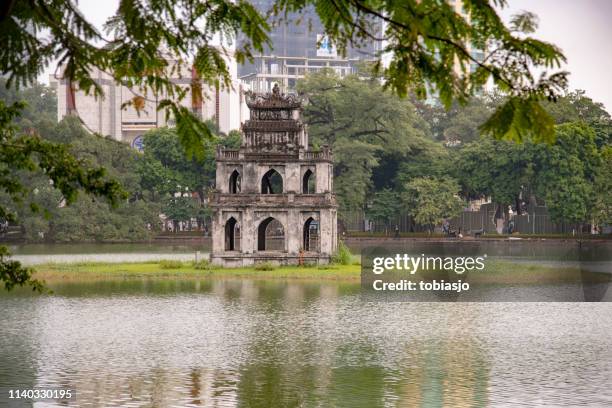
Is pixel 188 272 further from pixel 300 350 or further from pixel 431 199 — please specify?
pixel 431 199

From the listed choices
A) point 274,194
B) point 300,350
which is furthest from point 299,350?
point 274,194

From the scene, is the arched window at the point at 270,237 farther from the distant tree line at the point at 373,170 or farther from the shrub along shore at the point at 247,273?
the distant tree line at the point at 373,170

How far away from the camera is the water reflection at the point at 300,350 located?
922 inches

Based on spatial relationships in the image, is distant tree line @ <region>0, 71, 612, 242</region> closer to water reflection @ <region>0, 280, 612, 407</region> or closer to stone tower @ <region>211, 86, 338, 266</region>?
stone tower @ <region>211, 86, 338, 266</region>

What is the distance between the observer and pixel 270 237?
9475 centimetres

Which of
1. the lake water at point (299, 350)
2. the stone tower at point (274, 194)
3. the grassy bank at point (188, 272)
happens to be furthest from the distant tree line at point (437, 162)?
the lake water at point (299, 350)

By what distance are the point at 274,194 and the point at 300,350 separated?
86.8 feet

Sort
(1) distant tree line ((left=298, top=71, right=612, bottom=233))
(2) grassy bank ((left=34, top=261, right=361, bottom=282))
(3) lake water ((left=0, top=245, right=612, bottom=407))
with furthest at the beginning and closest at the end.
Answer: (1) distant tree line ((left=298, top=71, right=612, bottom=233)) → (2) grassy bank ((left=34, top=261, right=361, bottom=282)) → (3) lake water ((left=0, top=245, right=612, bottom=407))

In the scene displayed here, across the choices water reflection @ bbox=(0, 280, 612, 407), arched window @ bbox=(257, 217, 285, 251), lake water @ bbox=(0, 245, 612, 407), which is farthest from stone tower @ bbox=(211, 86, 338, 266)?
water reflection @ bbox=(0, 280, 612, 407)

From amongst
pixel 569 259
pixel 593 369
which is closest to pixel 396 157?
pixel 569 259

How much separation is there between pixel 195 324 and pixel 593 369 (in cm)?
1334

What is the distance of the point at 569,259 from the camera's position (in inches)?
2717

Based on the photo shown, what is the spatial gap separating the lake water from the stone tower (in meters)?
10.1

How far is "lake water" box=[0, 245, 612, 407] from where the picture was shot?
76.6 feet
